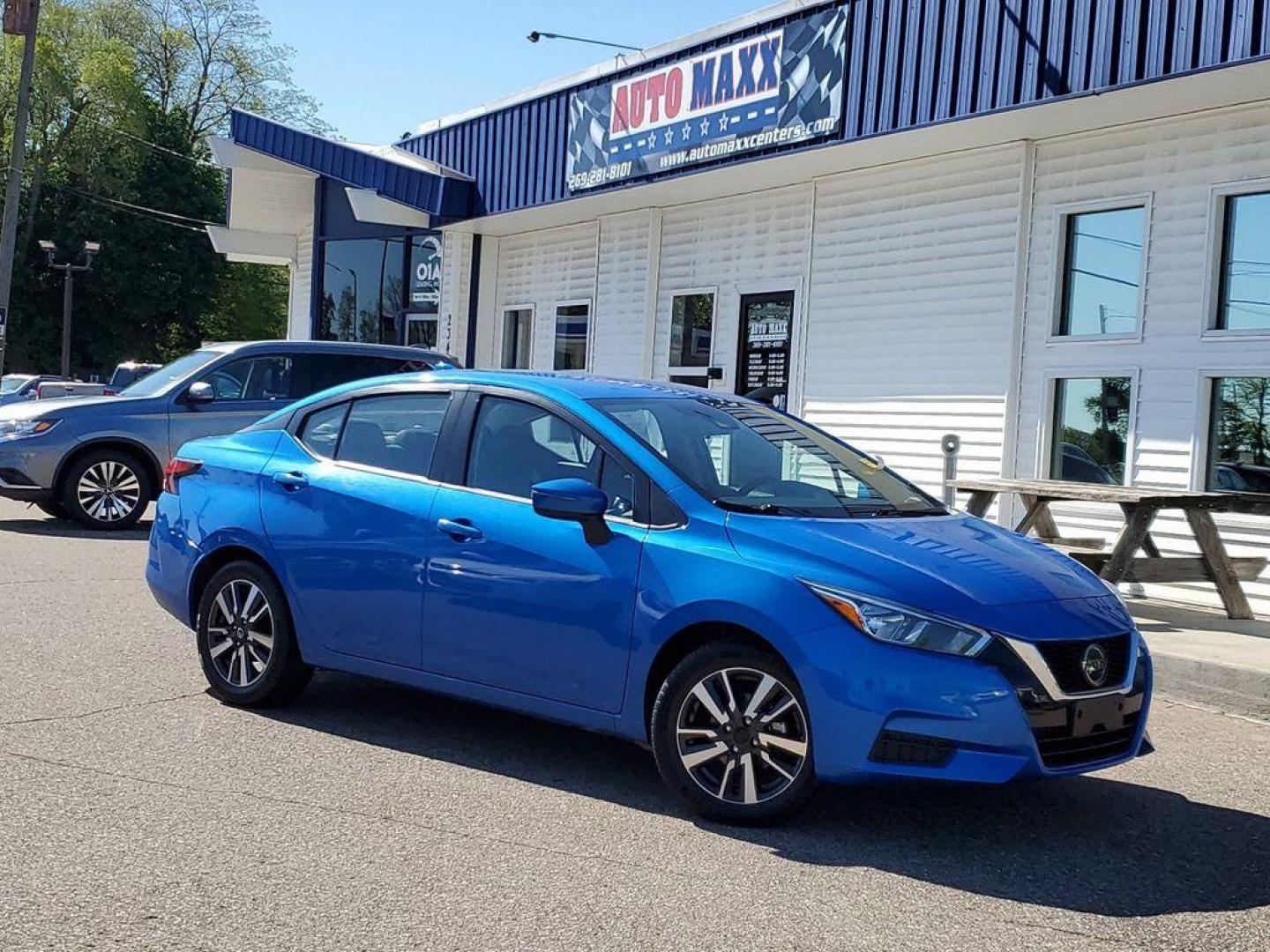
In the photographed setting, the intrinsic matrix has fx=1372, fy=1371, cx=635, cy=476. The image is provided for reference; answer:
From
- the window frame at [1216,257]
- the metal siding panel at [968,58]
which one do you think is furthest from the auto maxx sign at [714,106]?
the window frame at [1216,257]

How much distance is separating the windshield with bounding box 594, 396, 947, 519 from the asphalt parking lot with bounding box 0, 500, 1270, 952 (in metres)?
1.12

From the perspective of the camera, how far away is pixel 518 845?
176 inches

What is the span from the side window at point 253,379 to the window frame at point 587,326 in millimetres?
4697

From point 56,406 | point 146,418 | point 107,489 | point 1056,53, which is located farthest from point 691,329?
point 56,406

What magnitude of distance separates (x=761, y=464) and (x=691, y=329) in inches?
407

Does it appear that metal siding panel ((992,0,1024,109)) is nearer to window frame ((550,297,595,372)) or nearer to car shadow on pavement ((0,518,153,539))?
window frame ((550,297,595,372))

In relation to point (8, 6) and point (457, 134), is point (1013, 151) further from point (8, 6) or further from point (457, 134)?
point (8, 6)

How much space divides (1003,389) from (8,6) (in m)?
20.7

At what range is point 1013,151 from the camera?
38.3 ft

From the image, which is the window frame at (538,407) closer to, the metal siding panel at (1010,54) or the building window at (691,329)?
the metal siding panel at (1010,54)

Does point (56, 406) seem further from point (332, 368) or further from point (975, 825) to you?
point (975, 825)

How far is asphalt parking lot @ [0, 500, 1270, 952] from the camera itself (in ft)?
12.5

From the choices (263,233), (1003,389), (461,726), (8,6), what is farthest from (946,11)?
(8,6)

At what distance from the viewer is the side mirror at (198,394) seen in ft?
42.0
